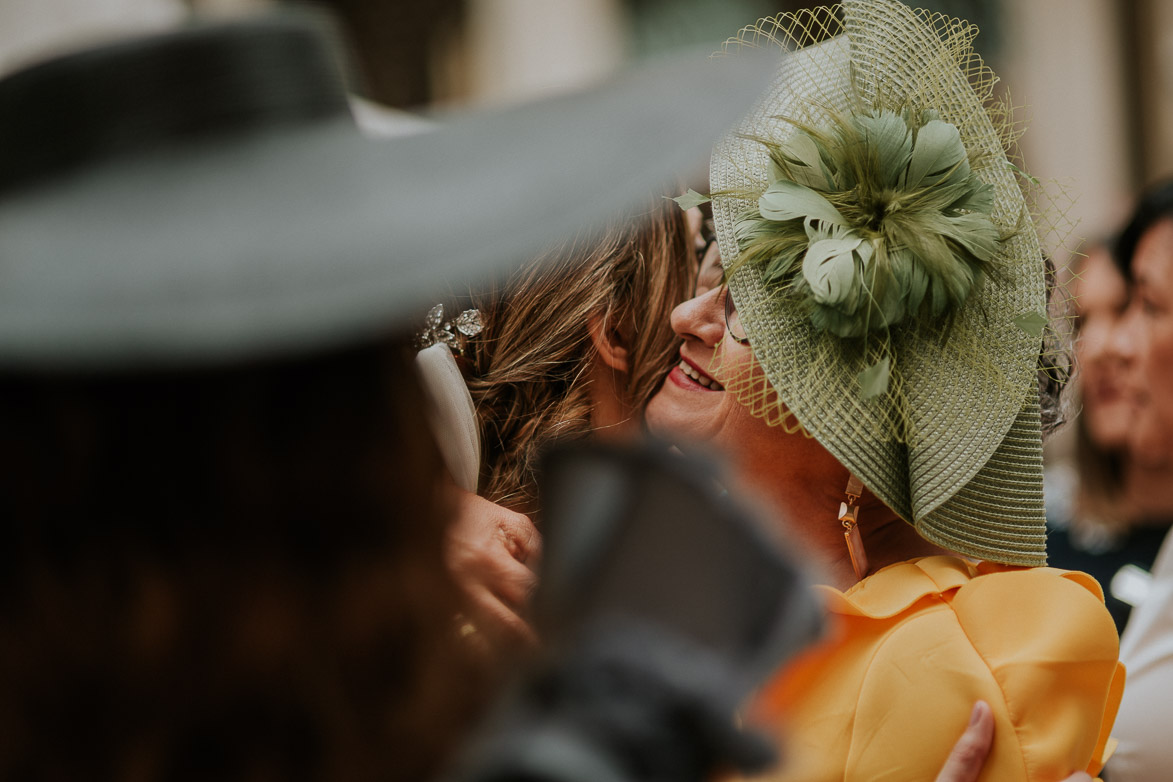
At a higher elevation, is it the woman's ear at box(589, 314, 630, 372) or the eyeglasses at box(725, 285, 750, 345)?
the eyeglasses at box(725, 285, 750, 345)

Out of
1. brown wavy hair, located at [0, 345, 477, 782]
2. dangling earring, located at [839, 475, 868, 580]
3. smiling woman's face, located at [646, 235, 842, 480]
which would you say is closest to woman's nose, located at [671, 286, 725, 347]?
smiling woman's face, located at [646, 235, 842, 480]

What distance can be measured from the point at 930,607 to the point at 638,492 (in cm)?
72

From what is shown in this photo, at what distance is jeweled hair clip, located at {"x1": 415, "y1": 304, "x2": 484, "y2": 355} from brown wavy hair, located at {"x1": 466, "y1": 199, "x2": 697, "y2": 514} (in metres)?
0.01

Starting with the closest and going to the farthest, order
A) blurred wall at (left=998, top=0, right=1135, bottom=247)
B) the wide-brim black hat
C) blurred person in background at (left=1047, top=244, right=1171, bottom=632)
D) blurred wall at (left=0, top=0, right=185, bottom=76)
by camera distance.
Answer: the wide-brim black hat, blurred wall at (left=0, top=0, right=185, bottom=76), blurred person in background at (left=1047, top=244, right=1171, bottom=632), blurred wall at (left=998, top=0, right=1135, bottom=247)

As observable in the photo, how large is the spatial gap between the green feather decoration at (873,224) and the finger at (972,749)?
16.3 inches

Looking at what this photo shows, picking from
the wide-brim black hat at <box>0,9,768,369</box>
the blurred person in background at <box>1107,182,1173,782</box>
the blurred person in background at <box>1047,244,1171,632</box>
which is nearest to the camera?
the wide-brim black hat at <box>0,9,768,369</box>

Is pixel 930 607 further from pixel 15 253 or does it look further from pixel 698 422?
pixel 15 253

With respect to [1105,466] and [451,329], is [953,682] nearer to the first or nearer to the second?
[451,329]

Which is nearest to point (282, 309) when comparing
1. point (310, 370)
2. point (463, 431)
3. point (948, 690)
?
point (310, 370)

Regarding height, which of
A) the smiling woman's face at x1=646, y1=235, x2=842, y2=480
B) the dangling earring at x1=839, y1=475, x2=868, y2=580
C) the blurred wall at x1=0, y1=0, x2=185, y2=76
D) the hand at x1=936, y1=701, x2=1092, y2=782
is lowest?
the hand at x1=936, y1=701, x2=1092, y2=782

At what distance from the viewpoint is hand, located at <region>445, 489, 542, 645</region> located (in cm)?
125

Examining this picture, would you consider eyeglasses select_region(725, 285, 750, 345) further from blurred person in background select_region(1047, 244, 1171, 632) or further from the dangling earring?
blurred person in background select_region(1047, 244, 1171, 632)

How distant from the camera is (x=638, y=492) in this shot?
29.5 inches

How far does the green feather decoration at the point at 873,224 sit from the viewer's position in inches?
49.8
